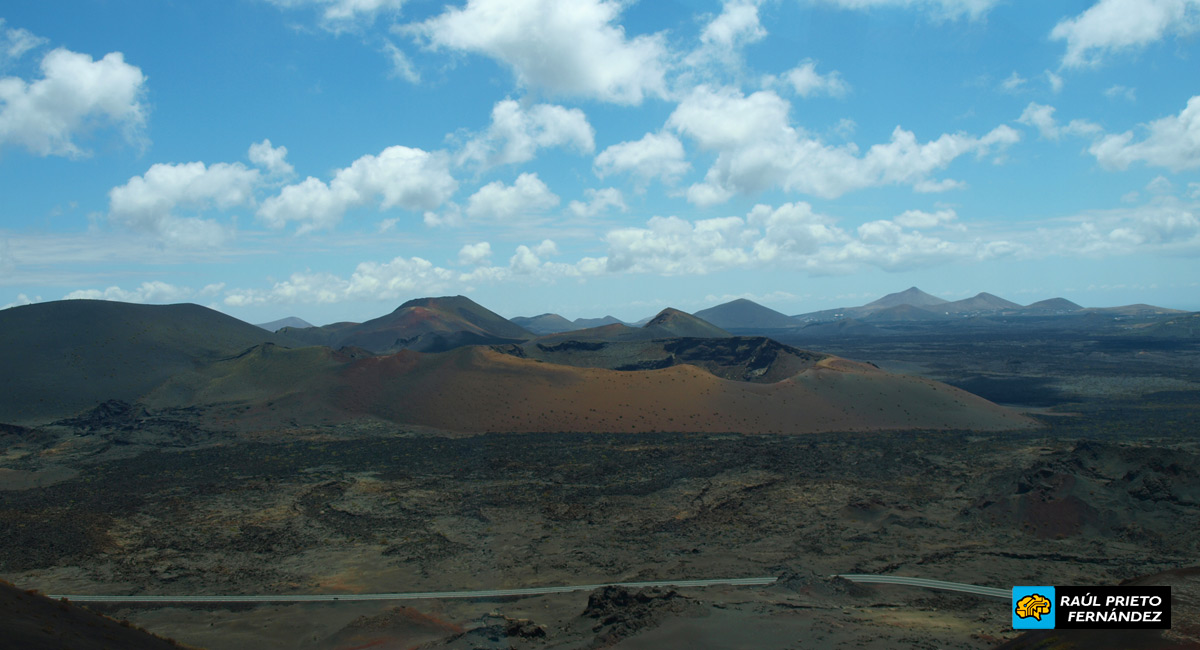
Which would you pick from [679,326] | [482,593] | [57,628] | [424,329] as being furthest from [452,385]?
[424,329]

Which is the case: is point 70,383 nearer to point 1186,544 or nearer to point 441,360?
point 441,360

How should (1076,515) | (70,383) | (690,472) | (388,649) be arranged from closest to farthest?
(388,649)
(1076,515)
(690,472)
(70,383)

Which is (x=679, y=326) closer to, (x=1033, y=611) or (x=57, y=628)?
(x=1033, y=611)

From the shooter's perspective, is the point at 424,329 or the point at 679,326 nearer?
the point at 679,326

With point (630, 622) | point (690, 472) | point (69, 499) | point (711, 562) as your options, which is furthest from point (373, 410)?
point (630, 622)

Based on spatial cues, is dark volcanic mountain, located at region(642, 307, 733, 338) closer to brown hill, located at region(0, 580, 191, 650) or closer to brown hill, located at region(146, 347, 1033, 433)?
brown hill, located at region(146, 347, 1033, 433)

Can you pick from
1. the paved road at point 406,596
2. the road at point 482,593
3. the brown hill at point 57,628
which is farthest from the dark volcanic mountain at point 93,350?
the brown hill at point 57,628
